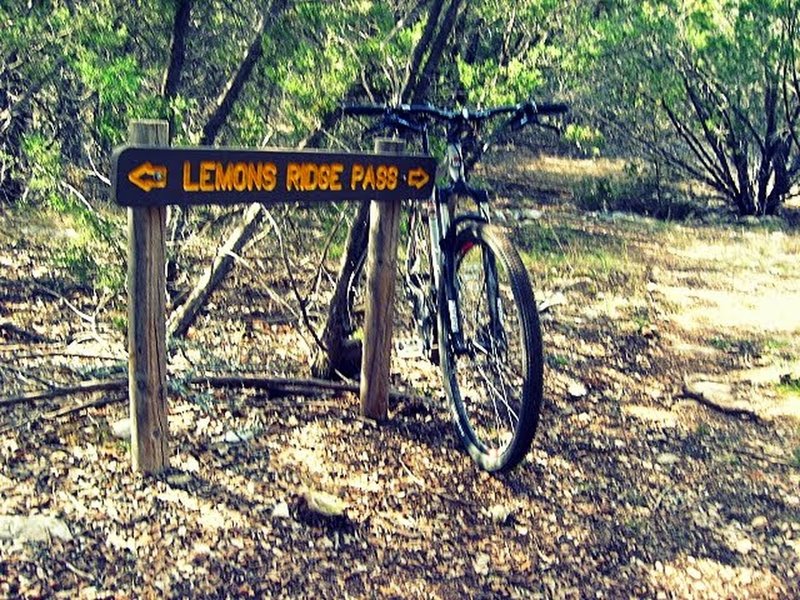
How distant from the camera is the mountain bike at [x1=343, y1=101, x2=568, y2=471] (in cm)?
385

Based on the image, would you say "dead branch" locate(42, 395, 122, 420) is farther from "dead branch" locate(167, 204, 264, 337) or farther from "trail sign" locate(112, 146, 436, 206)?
"trail sign" locate(112, 146, 436, 206)

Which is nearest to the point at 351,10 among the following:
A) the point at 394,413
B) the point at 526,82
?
the point at 526,82

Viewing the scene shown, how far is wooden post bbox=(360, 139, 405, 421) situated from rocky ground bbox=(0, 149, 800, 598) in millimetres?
149

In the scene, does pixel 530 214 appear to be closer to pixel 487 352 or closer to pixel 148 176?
pixel 487 352

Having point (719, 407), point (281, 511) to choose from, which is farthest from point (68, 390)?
point (719, 407)

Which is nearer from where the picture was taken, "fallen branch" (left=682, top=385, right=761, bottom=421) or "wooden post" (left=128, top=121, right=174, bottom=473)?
"wooden post" (left=128, top=121, right=174, bottom=473)

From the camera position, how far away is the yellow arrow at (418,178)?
394cm

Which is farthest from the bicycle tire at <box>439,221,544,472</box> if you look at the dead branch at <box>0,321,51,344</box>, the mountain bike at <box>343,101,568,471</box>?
the dead branch at <box>0,321,51,344</box>

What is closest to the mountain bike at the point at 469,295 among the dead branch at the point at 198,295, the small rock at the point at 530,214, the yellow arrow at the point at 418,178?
the yellow arrow at the point at 418,178

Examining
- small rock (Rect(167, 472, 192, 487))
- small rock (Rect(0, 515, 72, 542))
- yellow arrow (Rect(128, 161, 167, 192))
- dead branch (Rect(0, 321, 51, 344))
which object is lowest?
small rock (Rect(0, 515, 72, 542))

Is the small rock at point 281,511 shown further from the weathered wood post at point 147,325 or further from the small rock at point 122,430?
the small rock at point 122,430

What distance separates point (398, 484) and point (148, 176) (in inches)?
62.1

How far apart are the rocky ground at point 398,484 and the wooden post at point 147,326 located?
0.15 m

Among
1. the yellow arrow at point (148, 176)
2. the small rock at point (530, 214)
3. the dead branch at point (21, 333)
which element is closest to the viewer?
the yellow arrow at point (148, 176)
